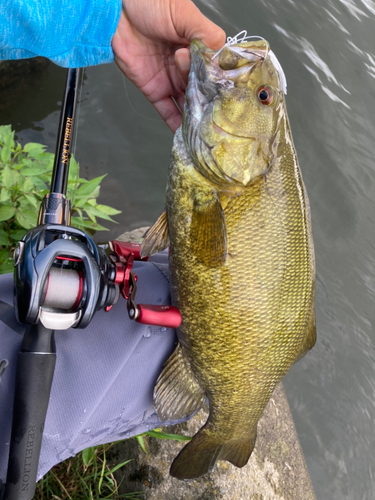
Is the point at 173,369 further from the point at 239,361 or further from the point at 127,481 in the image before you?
the point at 127,481

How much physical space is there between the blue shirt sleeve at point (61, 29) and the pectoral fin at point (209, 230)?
1.02 metres

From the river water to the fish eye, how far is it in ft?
8.98

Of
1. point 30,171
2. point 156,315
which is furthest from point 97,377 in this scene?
point 30,171

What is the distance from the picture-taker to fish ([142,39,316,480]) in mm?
1655

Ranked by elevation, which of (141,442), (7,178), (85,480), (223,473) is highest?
(7,178)

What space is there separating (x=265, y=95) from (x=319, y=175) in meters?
3.82

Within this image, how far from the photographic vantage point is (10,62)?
4301 millimetres

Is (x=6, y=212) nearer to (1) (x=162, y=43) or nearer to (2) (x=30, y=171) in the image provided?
(2) (x=30, y=171)

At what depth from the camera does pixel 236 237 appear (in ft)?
5.50

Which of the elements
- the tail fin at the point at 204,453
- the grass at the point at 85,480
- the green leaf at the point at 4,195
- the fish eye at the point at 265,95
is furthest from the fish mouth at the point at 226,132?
the grass at the point at 85,480

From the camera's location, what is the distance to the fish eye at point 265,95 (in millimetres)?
1668

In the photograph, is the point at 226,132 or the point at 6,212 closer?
the point at 226,132

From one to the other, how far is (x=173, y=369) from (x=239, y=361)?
33cm

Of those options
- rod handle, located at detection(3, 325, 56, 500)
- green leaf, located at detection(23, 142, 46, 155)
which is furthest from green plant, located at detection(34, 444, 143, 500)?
green leaf, located at detection(23, 142, 46, 155)
